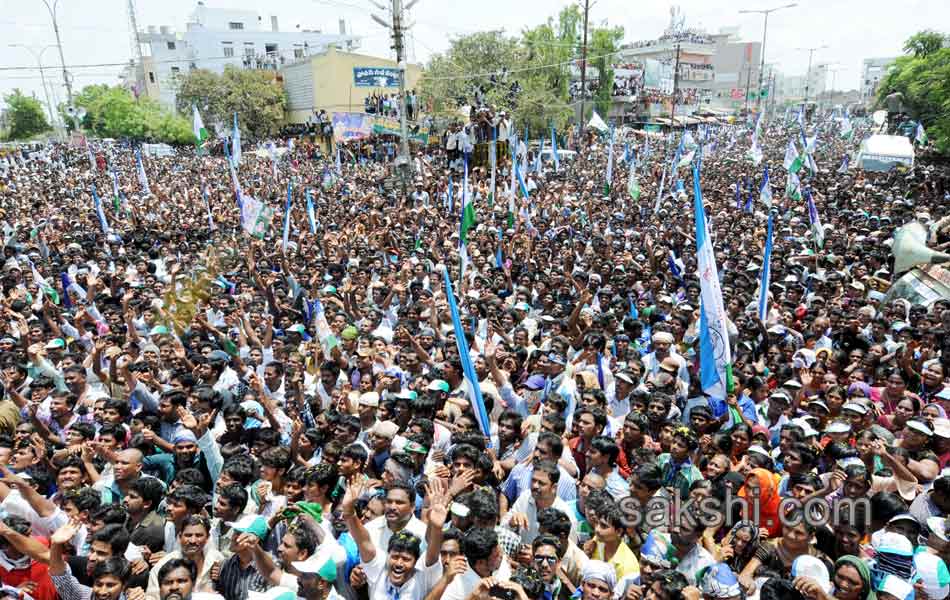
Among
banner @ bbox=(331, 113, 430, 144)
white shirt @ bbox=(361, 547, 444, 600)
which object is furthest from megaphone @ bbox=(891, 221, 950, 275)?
banner @ bbox=(331, 113, 430, 144)

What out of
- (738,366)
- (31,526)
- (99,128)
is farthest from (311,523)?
(99,128)

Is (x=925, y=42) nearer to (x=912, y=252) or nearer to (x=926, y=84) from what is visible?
(x=926, y=84)

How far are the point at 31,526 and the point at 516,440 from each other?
9.15ft

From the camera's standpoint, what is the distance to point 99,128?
48.7m

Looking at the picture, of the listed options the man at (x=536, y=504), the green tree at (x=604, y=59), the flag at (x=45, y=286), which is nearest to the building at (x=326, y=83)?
the green tree at (x=604, y=59)

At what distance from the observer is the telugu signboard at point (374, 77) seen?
122ft

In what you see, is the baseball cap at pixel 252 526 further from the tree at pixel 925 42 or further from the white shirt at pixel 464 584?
the tree at pixel 925 42

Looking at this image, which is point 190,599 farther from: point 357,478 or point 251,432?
point 251,432

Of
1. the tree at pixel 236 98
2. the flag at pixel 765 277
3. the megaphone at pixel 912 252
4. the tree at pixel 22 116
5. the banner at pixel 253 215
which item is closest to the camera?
the flag at pixel 765 277

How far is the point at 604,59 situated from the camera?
45.4 m

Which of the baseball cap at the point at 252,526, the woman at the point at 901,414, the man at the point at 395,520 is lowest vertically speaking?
the woman at the point at 901,414

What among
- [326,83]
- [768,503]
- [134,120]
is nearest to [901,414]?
[768,503]

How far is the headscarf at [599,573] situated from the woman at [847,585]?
2.52ft
